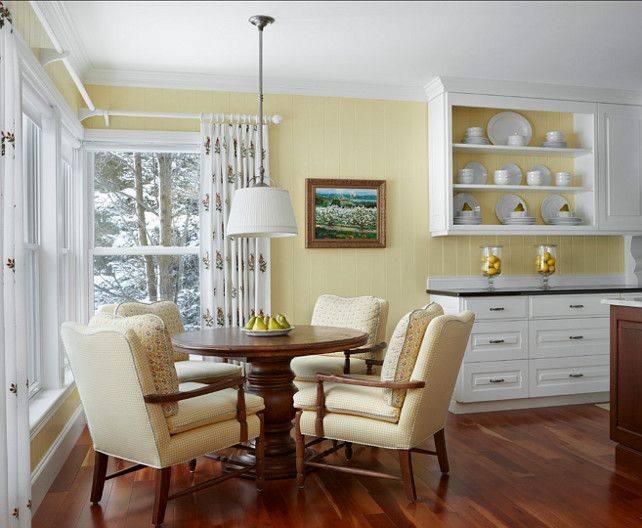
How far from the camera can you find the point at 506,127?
5.49m

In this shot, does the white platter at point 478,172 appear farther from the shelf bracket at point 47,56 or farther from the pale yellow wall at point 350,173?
the shelf bracket at point 47,56

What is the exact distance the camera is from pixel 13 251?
8.29ft

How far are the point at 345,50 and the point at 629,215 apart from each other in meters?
2.96

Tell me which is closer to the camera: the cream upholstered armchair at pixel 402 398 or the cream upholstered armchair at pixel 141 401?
the cream upholstered armchair at pixel 141 401

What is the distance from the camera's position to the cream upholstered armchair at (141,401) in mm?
2658

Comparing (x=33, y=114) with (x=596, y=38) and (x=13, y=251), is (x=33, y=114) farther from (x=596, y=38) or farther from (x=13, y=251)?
(x=596, y=38)

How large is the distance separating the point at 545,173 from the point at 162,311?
3523mm

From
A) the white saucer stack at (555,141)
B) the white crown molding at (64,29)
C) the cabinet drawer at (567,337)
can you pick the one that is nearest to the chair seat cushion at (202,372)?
the white crown molding at (64,29)

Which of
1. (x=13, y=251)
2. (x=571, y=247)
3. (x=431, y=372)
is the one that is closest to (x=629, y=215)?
(x=571, y=247)

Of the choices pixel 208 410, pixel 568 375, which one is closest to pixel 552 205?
pixel 568 375

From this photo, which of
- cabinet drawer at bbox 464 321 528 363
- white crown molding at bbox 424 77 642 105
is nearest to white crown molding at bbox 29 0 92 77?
white crown molding at bbox 424 77 642 105

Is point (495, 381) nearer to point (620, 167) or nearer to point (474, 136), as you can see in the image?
point (474, 136)

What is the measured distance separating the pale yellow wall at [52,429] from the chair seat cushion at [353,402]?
51.4 inches

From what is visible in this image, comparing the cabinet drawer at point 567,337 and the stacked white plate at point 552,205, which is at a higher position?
the stacked white plate at point 552,205
